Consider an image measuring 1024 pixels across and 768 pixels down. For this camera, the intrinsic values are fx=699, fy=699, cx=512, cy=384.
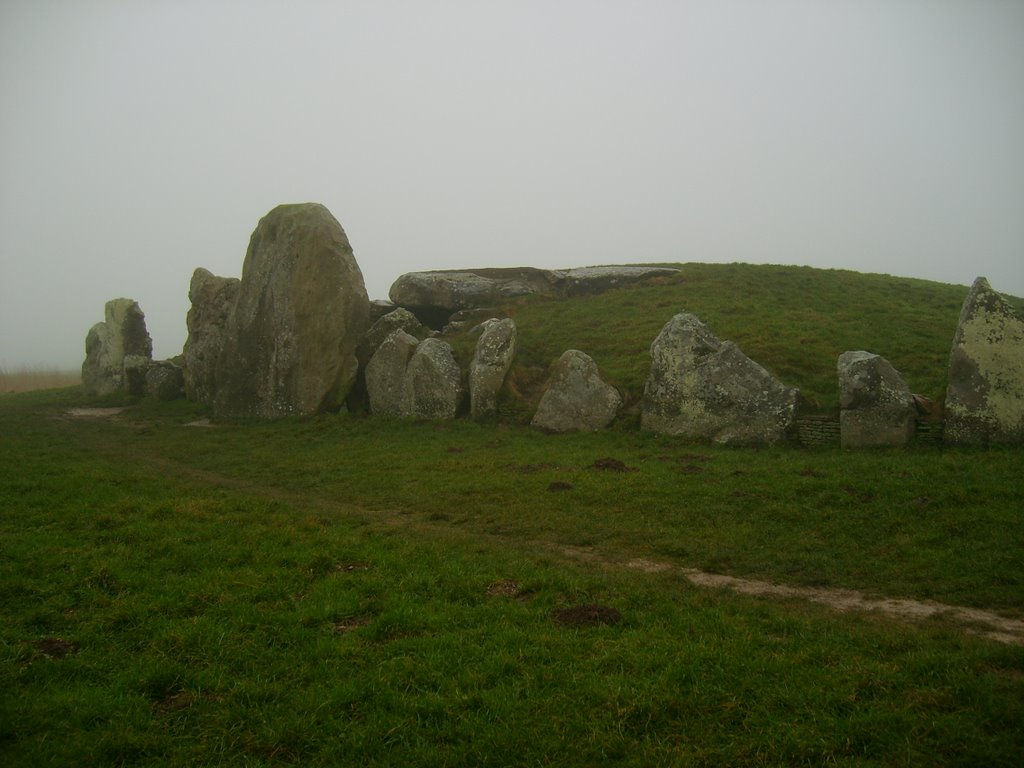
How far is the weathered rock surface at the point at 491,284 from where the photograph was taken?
3108 cm

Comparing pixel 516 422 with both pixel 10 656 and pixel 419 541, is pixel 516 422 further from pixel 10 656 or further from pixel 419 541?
pixel 10 656

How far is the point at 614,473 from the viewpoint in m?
16.1

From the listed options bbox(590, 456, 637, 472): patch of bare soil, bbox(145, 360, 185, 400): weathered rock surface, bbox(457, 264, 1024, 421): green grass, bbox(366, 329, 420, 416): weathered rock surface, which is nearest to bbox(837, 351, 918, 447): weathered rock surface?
bbox(457, 264, 1024, 421): green grass

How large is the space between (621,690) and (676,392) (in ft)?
45.8

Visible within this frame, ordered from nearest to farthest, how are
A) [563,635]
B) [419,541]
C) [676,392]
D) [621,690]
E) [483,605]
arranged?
[621,690], [563,635], [483,605], [419,541], [676,392]

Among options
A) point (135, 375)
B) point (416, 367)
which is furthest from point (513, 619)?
point (135, 375)

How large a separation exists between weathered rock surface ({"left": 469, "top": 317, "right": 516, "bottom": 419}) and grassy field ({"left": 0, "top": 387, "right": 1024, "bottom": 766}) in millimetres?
6257

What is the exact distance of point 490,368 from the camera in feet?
75.5

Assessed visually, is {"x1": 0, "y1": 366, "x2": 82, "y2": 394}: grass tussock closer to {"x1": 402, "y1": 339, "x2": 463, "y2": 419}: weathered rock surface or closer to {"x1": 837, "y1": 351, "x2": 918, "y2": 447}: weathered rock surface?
{"x1": 402, "y1": 339, "x2": 463, "y2": 419}: weathered rock surface

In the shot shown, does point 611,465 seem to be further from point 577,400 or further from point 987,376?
point 987,376

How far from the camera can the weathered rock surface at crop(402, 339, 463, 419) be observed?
2305 cm

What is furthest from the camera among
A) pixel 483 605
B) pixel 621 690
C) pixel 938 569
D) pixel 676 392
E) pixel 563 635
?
pixel 676 392

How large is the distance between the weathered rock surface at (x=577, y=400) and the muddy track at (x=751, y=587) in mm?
7658

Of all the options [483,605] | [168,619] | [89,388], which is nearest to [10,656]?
[168,619]
